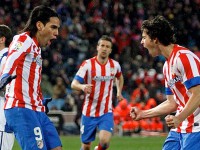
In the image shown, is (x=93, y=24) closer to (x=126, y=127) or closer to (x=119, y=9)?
(x=119, y=9)

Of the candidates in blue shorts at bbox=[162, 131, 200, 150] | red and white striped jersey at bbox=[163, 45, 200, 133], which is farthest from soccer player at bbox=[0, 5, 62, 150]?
red and white striped jersey at bbox=[163, 45, 200, 133]

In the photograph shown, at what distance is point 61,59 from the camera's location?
25.8 m

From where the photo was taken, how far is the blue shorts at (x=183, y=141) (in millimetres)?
7164

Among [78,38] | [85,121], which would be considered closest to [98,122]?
[85,121]

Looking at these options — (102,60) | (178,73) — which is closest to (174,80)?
(178,73)

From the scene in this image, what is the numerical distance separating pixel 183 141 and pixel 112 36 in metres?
20.8

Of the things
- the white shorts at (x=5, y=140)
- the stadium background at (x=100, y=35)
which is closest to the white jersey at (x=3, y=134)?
the white shorts at (x=5, y=140)

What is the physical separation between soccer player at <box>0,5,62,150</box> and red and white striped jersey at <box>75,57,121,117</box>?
5.02 m

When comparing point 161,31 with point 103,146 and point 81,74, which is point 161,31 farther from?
point 81,74

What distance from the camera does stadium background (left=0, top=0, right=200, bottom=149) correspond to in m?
23.8

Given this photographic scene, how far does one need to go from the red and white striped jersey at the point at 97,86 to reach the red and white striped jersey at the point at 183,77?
5.57m

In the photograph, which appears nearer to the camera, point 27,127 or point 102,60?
point 27,127

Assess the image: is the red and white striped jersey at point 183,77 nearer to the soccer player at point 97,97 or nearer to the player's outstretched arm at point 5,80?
the player's outstretched arm at point 5,80

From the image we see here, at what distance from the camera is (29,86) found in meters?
7.75
